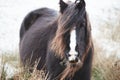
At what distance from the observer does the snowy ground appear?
9.69 metres

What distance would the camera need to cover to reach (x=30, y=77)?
17.3 feet

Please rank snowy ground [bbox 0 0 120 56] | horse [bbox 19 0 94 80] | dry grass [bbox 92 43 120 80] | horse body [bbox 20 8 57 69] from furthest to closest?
1. snowy ground [bbox 0 0 120 56]
2. dry grass [bbox 92 43 120 80]
3. horse body [bbox 20 8 57 69]
4. horse [bbox 19 0 94 80]

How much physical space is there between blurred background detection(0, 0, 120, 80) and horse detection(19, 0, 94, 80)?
2.00 metres

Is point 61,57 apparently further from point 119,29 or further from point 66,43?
point 119,29

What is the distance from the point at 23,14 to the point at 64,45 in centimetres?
707

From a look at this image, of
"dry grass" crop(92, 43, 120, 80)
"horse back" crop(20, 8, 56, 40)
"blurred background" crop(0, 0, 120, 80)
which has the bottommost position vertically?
"dry grass" crop(92, 43, 120, 80)

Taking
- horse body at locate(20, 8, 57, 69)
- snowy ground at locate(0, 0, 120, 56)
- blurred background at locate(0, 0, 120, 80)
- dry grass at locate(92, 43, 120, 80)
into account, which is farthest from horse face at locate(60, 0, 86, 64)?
snowy ground at locate(0, 0, 120, 56)

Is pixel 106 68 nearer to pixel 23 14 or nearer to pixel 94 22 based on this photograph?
pixel 94 22

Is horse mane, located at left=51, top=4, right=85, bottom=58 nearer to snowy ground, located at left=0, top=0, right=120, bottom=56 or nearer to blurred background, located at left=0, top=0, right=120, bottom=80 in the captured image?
blurred background, located at left=0, top=0, right=120, bottom=80

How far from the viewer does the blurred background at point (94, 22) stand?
357 inches

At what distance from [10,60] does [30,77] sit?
2482 mm

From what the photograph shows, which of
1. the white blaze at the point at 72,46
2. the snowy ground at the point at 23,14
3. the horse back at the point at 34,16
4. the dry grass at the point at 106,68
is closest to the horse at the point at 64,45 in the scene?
the white blaze at the point at 72,46

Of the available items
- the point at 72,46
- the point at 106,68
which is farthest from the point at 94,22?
the point at 72,46

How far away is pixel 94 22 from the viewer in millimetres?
11625
